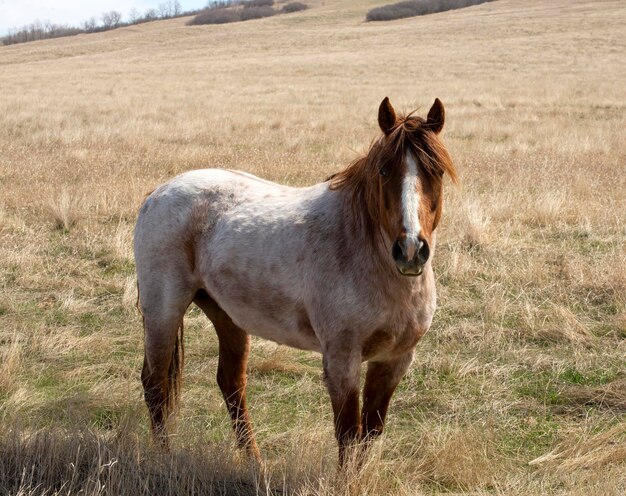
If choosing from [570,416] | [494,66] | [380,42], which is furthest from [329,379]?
[380,42]

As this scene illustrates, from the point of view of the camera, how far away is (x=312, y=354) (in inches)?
199

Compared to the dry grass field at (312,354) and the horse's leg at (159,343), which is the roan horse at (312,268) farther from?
the dry grass field at (312,354)

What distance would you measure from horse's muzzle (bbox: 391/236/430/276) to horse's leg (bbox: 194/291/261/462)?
5.42ft

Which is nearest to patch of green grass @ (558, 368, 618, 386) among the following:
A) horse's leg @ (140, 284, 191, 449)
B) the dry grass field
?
the dry grass field

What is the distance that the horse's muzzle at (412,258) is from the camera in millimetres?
2637

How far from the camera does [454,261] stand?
6281mm

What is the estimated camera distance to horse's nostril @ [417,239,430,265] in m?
2.65

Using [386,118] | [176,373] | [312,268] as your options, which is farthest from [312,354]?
[386,118]

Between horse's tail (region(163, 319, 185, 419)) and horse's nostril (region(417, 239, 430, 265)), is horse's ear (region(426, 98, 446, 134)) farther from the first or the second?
horse's tail (region(163, 319, 185, 419))

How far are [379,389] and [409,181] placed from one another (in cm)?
110

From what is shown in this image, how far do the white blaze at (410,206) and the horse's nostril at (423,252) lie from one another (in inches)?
1.1

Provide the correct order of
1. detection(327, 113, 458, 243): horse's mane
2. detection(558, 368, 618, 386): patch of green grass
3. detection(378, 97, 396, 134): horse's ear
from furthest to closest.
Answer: detection(558, 368, 618, 386): patch of green grass < detection(378, 97, 396, 134): horse's ear < detection(327, 113, 458, 243): horse's mane

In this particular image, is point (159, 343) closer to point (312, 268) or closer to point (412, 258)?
point (312, 268)

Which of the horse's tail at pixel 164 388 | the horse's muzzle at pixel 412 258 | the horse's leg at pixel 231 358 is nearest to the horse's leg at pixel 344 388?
the horse's muzzle at pixel 412 258
